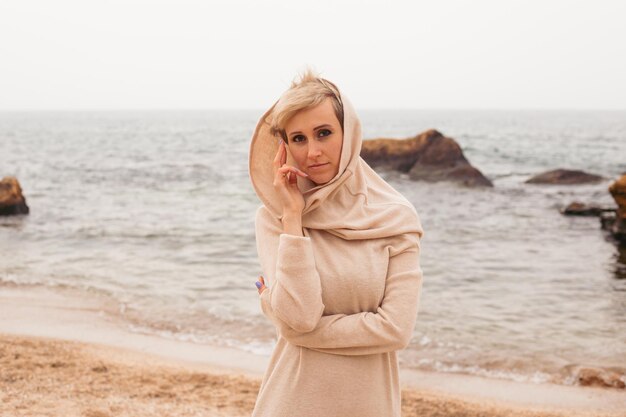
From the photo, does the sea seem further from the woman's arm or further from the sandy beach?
the woman's arm

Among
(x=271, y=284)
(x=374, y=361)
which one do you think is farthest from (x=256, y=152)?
(x=374, y=361)

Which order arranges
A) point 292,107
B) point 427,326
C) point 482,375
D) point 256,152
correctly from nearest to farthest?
point 292,107, point 256,152, point 482,375, point 427,326

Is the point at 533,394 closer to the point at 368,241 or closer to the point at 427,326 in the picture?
the point at 427,326

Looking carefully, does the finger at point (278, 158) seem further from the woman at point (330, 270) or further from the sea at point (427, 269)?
the sea at point (427, 269)

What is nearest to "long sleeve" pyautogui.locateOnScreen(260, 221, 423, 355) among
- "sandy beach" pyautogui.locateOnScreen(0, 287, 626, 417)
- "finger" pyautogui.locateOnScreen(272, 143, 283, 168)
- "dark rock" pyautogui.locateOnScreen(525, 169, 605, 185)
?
"finger" pyautogui.locateOnScreen(272, 143, 283, 168)

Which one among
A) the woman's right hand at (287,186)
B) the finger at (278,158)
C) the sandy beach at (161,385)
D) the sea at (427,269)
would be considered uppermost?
the finger at (278,158)

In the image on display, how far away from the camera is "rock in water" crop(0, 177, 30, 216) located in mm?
17734

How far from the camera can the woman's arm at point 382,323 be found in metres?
2.00

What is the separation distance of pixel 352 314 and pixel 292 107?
0.73 m

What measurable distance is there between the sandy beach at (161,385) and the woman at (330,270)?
3303 millimetres

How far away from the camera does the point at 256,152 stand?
226 cm

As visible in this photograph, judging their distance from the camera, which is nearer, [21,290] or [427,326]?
[427,326]

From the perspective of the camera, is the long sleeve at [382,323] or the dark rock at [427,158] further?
the dark rock at [427,158]

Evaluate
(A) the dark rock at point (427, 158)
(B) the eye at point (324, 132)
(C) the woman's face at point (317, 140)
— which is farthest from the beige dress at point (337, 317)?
(A) the dark rock at point (427, 158)
